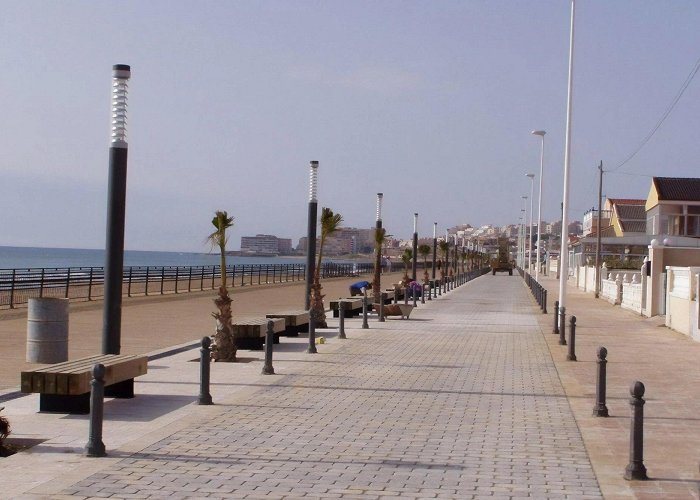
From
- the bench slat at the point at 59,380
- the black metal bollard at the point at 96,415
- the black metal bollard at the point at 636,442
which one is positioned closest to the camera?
the black metal bollard at the point at 636,442

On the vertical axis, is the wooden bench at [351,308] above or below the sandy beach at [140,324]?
above

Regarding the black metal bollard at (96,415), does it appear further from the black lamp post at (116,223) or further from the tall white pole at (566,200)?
the tall white pole at (566,200)

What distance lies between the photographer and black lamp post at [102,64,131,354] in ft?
40.3

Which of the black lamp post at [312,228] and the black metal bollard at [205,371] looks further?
the black lamp post at [312,228]

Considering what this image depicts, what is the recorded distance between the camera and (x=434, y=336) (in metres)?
22.3

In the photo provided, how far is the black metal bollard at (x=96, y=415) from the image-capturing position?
8.29 meters

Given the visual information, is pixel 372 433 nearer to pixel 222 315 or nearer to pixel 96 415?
pixel 96 415

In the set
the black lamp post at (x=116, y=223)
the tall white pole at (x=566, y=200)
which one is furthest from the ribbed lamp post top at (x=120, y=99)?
the tall white pole at (x=566, y=200)

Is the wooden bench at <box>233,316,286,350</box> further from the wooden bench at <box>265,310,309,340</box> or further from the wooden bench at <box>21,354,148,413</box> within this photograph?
the wooden bench at <box>21,354,148,413</box>

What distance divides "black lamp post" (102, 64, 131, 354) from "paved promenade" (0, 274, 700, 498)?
93 cm

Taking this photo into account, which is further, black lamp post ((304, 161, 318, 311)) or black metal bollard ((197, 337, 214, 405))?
black lamp post ((304, 161, 318, 311))

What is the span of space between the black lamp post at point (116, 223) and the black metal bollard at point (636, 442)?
22.6 ft

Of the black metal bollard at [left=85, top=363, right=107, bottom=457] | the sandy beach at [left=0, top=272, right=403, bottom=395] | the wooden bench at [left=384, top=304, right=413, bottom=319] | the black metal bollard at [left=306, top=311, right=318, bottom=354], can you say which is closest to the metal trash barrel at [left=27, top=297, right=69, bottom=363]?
the sandy beach at [left=0, top=272, right=403, bottom=395]

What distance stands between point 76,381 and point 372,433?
3170mm
